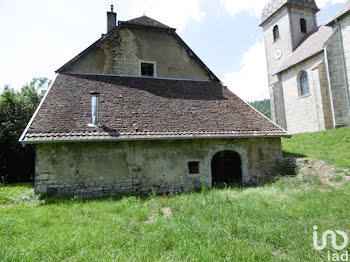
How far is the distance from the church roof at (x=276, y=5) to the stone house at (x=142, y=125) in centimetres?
1755

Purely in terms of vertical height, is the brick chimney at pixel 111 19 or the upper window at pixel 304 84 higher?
the brick chimney at pixel 111 19

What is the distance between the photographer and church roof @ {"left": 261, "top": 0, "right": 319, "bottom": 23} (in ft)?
75.6

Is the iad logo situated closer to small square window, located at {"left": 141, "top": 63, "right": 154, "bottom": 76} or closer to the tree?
small square window, located at {"left": 141, "top": 63, "right": 154, "bottom": 76}

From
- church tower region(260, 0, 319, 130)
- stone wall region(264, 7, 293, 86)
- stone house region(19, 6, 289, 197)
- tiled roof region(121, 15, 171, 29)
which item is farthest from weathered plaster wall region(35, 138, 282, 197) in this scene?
stone wall region(264, 7, 293, 86)

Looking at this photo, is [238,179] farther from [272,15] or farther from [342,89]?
[272,15]

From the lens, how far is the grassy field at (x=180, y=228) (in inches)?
129

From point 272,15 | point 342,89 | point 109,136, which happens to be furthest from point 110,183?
point 272,15

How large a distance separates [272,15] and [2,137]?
90.6 feet

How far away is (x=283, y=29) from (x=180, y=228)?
2595cm

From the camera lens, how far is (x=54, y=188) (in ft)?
24.1

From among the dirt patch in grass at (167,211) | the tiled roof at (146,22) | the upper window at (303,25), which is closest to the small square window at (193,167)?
the dirt patch in grass at (167,211)

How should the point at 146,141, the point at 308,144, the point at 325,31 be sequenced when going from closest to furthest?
1. the point at 146,141
2. the point at 308,144
3. the point at 325,31

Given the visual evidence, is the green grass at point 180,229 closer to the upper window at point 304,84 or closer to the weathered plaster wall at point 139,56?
the weathered plaster wall at point 139,56

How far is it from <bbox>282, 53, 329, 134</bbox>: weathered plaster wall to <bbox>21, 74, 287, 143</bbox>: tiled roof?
9.24 meters
